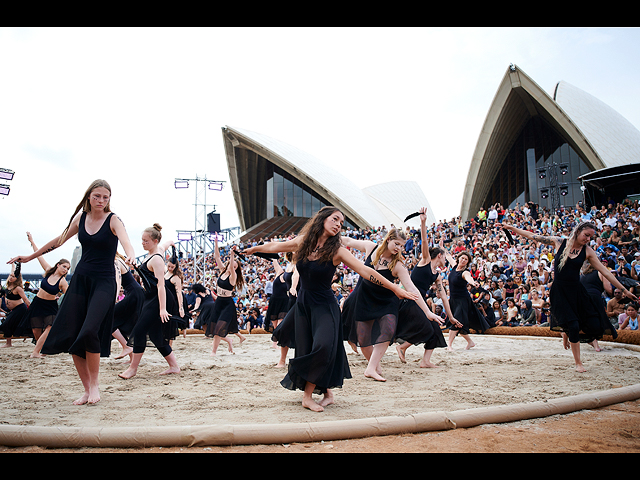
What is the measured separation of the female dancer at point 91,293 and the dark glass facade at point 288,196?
43.0 metres

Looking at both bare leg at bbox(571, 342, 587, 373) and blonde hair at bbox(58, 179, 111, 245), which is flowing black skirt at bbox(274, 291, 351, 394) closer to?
blonde hair at bbox(58, 179, 111, 245)

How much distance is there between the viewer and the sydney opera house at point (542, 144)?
1281 inches

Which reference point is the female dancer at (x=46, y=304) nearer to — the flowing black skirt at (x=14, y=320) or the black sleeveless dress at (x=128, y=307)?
the flowing black skirt at (x=14, y=320)

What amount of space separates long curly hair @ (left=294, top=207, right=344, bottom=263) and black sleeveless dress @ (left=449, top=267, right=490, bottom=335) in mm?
5491

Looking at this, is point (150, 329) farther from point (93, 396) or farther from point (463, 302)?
point (463, 302)

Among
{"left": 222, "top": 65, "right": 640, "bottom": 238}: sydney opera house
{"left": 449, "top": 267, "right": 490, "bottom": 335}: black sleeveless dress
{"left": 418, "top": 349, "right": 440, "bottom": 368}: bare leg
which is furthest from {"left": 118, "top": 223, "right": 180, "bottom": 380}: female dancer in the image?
{"left": 222, "top": 65, "right": 640, "bottom": 238}: sydney opera house

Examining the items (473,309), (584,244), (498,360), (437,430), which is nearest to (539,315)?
(473,309)

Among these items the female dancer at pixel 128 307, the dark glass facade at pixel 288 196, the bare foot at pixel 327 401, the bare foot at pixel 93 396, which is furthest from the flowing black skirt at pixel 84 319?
the dark glass facade at pixel 288 196

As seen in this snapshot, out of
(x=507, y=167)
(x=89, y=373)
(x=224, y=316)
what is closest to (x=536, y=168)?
(x=507, y=167)

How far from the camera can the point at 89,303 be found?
161 inches

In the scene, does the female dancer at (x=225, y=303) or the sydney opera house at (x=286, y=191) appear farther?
the sydney opera house at (x=286, y=191)

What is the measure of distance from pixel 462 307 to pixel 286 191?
134 ft
